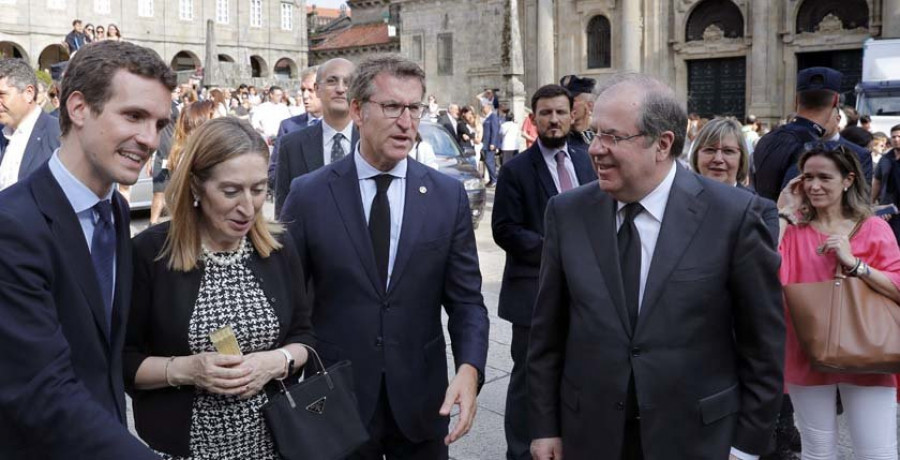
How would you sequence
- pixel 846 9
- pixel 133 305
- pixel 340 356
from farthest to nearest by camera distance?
pixel 846 9, pixel 340 356, pixel 133 305

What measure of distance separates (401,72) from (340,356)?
1.15 meters

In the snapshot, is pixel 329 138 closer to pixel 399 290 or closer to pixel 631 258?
pixel 399 290

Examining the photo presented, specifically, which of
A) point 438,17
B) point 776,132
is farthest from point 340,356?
point 438,17

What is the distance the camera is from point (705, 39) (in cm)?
3300

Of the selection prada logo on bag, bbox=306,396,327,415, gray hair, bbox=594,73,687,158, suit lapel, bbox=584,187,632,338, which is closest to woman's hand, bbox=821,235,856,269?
gray hair, bbox=594,73,687,158

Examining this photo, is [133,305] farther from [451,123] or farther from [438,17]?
[438,17]

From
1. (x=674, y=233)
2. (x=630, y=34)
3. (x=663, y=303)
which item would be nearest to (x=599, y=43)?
(x=630, y=34)

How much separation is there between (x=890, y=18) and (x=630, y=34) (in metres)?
9.52

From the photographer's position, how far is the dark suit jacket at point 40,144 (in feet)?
19.0

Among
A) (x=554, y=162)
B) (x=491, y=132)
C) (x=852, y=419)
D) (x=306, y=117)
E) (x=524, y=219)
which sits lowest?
(x=852, y=419)

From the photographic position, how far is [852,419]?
417cm

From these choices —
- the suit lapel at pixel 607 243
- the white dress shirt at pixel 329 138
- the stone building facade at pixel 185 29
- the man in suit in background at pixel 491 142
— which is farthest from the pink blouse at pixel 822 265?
the stone building facade at pixel 185 29

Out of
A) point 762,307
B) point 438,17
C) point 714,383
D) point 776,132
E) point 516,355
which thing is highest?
point 438,17

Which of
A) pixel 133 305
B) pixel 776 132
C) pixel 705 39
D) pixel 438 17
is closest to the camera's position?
pixel 133 305
